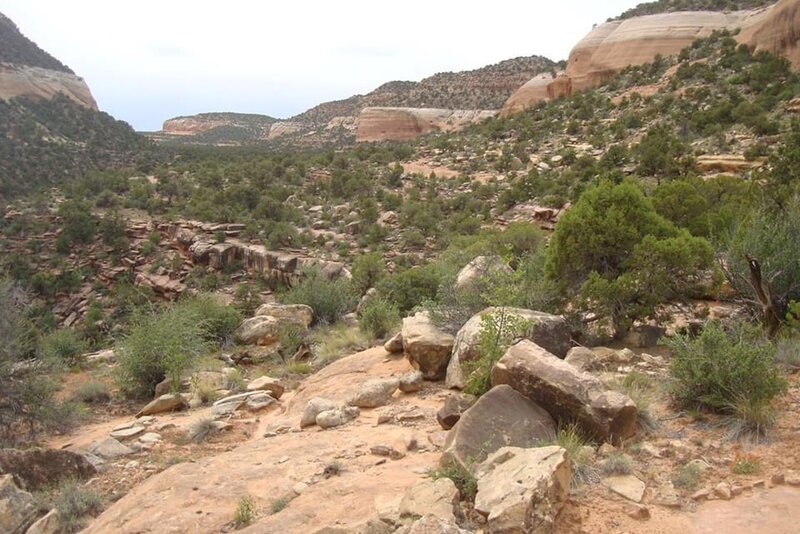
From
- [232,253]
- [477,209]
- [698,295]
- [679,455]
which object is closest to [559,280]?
[698,295]

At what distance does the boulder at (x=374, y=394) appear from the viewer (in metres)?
7.13

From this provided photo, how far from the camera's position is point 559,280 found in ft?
27.7

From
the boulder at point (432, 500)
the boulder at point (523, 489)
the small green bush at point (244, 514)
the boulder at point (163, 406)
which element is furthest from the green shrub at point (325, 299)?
the boulder at point (523, 489)

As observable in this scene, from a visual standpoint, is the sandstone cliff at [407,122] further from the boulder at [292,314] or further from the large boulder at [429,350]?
the large boulder at [429,350]

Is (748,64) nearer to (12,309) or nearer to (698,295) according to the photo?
(698,295)

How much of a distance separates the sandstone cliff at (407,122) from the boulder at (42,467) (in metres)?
53.1

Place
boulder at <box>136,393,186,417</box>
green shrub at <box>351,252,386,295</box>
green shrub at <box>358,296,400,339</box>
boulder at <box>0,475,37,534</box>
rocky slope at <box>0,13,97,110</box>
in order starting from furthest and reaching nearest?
1. rocky slope at <box>0,13,97,110</box>
2. green shrub at <box>351,252,386,295</box>
3. green shrub at <box>358,296,400,339</box>
4. boulder at <box>136,393,186,417</box>
5. boulder at <box>0,475,37,534</box>

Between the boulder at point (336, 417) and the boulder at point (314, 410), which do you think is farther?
the boulder at point (314, 410)

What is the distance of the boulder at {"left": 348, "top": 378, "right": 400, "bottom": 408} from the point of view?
23.4 feet

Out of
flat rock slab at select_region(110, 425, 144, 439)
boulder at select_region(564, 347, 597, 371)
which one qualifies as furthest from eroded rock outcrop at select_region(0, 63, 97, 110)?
boulder at select_region(564, 347, 597, 371)

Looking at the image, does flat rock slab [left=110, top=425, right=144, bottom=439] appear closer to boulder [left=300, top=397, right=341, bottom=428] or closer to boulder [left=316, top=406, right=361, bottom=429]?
boulder [left=300, top=397, right=341, bottom=428]

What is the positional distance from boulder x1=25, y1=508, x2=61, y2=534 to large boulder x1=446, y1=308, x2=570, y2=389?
13.4 feet

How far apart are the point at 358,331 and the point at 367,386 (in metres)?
4.45

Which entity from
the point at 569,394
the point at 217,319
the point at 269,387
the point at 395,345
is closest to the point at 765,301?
the point at 569,394
